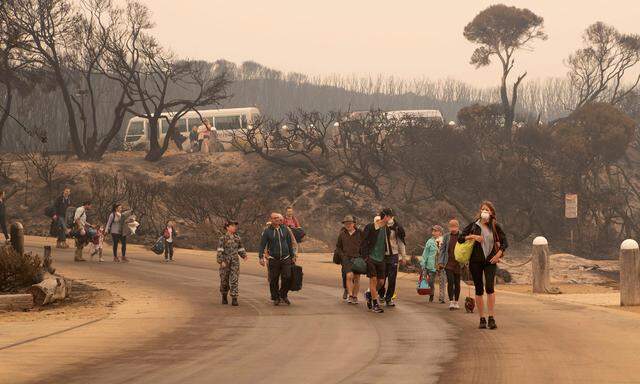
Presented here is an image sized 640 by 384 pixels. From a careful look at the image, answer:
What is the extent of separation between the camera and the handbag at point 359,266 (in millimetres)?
19375

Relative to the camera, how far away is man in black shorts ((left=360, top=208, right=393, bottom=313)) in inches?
758

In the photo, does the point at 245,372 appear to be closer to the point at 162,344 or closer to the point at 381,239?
the point at 162,344

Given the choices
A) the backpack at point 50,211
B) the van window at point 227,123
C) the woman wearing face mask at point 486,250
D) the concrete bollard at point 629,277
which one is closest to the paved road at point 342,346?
the woman wearing face mask at point 486,250

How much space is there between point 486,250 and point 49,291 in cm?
829

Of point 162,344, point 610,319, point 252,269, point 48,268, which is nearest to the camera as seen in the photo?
point 162,344

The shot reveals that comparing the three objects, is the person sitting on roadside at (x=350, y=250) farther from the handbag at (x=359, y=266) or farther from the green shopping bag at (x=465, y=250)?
the green shopping bag at (x=465, y=250)

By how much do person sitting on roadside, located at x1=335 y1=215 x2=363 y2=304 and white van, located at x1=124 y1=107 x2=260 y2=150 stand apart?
46.1 metres

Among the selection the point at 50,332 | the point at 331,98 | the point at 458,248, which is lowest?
the point at 50,332

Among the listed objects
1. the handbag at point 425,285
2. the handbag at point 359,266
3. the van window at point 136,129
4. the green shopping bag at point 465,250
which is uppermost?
the van window at point 136,129

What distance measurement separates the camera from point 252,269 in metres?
30.7

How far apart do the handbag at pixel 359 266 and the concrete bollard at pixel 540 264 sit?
5.84 metres

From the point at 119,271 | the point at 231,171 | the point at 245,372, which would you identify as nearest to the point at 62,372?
the point at 245,372

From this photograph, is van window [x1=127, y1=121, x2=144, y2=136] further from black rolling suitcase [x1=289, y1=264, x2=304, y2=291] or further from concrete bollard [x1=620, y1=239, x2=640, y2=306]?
concrete bollard [x1=620, y1=239, x2=640, y2=306]

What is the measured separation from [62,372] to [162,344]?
2634 millimetres
